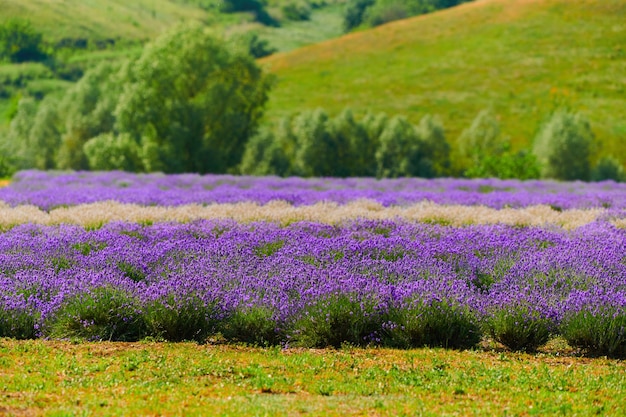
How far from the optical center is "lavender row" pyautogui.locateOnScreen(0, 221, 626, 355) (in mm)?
7688

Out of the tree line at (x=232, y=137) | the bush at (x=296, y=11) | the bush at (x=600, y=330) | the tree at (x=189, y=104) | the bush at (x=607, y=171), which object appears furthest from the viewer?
the bush at (x=296, y=11)

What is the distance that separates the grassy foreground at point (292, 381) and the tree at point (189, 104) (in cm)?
3425

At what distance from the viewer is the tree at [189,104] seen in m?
41.7

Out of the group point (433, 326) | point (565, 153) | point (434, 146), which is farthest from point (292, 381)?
point (434, 146)

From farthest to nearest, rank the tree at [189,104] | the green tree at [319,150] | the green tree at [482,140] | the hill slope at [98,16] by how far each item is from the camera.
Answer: the hill slope at [98,16] → the green tree at [482,140] → the green tree at [319,150] → the tree at [189,104]

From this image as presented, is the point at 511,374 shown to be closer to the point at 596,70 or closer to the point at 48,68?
the point at 596,70

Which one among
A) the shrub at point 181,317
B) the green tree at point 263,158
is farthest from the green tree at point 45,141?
the shrub at point 181,317

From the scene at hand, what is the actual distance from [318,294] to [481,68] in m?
76.1

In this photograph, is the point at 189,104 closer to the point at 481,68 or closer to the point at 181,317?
the point at 181,317

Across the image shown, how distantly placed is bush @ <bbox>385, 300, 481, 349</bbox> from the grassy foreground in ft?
1.03

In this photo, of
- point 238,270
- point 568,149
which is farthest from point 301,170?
point 238,270

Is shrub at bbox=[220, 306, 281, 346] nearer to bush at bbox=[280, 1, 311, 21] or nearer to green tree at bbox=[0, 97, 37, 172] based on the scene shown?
green tree at bbox=[0, 97, 37, 172]

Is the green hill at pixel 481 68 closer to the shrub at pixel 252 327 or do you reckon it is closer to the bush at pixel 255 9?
the bush at pixel 255 9

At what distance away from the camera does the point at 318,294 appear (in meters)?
7.83
